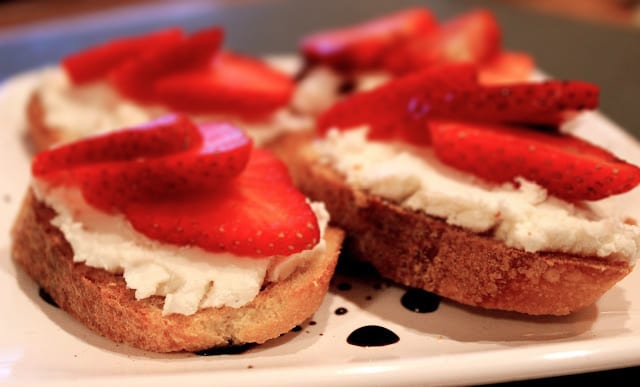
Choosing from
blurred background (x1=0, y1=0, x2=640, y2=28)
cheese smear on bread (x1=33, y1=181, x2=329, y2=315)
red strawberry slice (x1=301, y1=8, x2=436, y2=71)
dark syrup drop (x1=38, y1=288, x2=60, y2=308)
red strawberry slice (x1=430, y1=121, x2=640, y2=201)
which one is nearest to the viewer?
cheese smear on bread (x1=33, y1=181, x2=329, y2=315)

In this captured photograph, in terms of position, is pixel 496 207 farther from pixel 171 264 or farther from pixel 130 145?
pixel 130 145

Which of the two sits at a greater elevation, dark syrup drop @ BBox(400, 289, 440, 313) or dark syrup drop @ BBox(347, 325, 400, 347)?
dark syrup drop @ BBox(400, 289, 440, 313)

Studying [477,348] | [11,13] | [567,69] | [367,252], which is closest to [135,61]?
[367,252]

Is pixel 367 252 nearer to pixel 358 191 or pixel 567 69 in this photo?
pixel 358 191

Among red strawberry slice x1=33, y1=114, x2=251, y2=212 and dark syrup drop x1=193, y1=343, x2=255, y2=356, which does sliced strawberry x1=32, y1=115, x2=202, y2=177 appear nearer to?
red strawberry slice x1=33, y1=114, x2=251, y2=212

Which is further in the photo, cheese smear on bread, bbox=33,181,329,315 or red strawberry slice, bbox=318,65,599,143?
red strawberry slice, bbox=318,65,599,143

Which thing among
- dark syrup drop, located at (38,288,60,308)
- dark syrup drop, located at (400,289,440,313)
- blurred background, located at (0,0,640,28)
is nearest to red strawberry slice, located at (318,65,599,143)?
dark syrup drop, located at (400,289,440,313)

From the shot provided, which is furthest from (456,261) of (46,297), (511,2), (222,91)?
(511,2)
